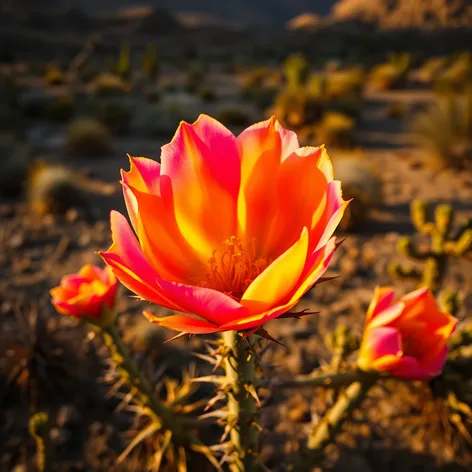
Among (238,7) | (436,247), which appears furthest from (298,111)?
(238,7)

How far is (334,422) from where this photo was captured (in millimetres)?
1348

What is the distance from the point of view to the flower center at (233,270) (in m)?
1.07

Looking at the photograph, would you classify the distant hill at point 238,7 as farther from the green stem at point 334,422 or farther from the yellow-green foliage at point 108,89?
the green stem at point 334,422

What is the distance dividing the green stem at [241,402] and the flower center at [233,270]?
11 cm

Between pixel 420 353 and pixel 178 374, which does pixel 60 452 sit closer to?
pixel 178 374

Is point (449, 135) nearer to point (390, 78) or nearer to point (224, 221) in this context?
point (224, 221)

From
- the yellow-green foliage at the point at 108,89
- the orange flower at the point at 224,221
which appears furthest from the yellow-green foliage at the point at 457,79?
the orange flower at the point at 224,221

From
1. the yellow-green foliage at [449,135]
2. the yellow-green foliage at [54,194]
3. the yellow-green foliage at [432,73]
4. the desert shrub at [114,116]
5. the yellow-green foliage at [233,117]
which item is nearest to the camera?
the yellow-green foliage at [54,194]

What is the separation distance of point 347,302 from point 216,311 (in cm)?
294

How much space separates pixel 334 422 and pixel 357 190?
3966mm

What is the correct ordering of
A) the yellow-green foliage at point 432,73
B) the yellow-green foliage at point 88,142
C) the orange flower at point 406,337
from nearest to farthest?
1. the orange flower at point 406,337
2. the yellow-green foliage at point 88,142
3. the yellow-green foliage at point 432,73

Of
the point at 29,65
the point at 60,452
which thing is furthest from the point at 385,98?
the point at 29,65

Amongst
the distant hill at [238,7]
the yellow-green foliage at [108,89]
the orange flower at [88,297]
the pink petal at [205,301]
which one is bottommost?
the orange flower at [88,297]

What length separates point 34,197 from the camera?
5.28 m
